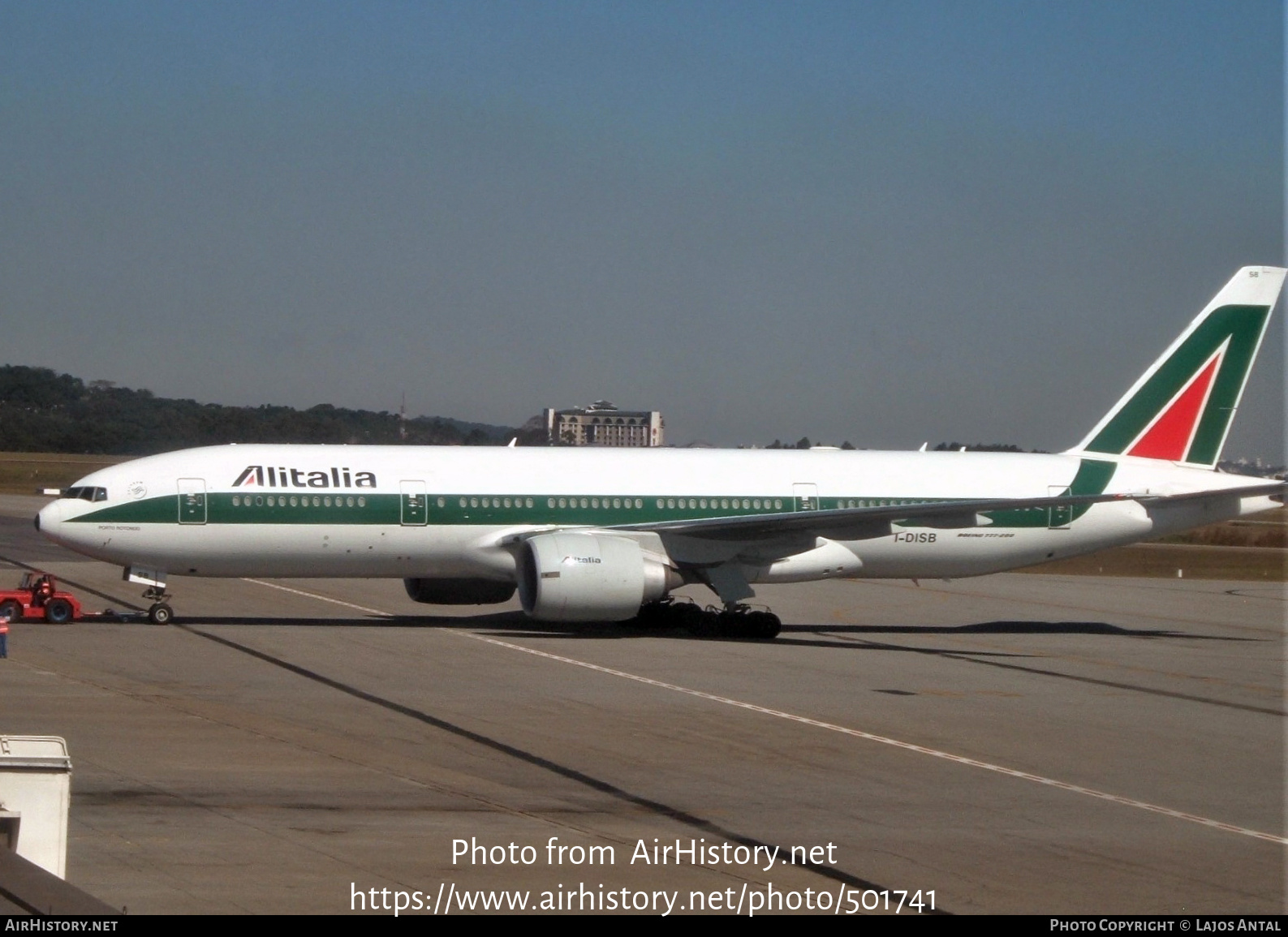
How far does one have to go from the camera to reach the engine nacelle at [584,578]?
24.9 meters

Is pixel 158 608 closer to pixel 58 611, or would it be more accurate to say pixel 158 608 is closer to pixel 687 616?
pixel 58 611

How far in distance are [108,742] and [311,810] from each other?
3793 mm

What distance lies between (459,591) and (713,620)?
4892mm

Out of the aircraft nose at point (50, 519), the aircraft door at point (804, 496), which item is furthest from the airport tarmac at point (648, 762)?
the aircraft door at point (804, 496)

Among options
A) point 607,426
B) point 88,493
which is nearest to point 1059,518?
point 88,493

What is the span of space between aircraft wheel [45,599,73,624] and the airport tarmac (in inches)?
15.3

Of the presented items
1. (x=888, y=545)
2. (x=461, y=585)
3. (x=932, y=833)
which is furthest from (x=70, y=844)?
(x=888, y=545)

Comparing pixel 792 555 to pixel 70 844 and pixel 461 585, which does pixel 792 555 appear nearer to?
pixel 461 585

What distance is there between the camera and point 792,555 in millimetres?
A: 27656

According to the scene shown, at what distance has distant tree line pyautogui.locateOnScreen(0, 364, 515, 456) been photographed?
7238 cm

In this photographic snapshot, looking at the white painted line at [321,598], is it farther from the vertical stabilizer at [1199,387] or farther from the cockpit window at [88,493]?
the vertical stabilizer at [1199,387]

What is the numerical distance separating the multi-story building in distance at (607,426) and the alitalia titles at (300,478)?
109ft

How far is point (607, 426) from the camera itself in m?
64.7
